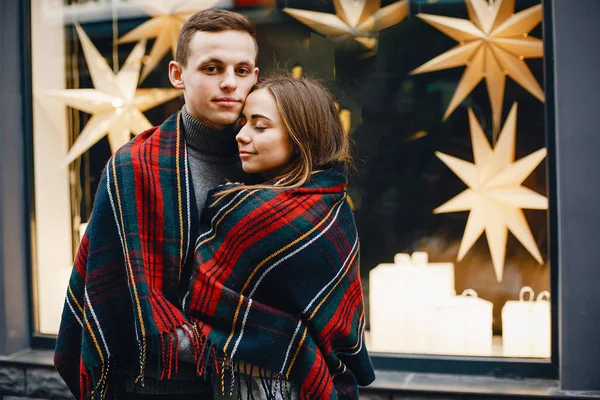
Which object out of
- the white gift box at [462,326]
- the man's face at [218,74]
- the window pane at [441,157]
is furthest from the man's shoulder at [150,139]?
the white gift box at [462,326]

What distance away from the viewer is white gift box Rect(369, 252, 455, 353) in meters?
3.93

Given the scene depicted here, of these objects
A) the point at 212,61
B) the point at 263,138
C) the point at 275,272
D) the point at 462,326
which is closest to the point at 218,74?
the point at 212,61

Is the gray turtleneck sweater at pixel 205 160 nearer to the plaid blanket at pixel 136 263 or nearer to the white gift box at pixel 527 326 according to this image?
the plaid blanket at pixel 136 263

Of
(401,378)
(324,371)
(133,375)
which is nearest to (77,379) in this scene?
(133,375)

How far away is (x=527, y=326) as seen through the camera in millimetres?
3742

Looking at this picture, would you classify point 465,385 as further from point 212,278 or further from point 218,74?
point 218,74

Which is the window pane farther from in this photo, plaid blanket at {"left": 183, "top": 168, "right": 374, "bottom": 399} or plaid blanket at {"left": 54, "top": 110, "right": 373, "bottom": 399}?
plaid blanket at {"left": 183, "top": 168, "right": 374, "bottom": 399}

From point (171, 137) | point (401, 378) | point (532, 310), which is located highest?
point (171, 137)

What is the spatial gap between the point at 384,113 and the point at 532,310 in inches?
56.9

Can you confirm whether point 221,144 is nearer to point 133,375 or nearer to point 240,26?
point 240,26

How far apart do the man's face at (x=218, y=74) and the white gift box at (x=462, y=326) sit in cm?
227

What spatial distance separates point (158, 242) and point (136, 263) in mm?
91

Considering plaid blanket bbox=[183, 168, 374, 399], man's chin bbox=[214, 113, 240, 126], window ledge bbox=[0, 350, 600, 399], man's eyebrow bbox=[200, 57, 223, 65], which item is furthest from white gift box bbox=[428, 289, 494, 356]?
man's eyebrow bbox=[200, 57, 223, 65]

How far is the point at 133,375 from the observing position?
204cm
